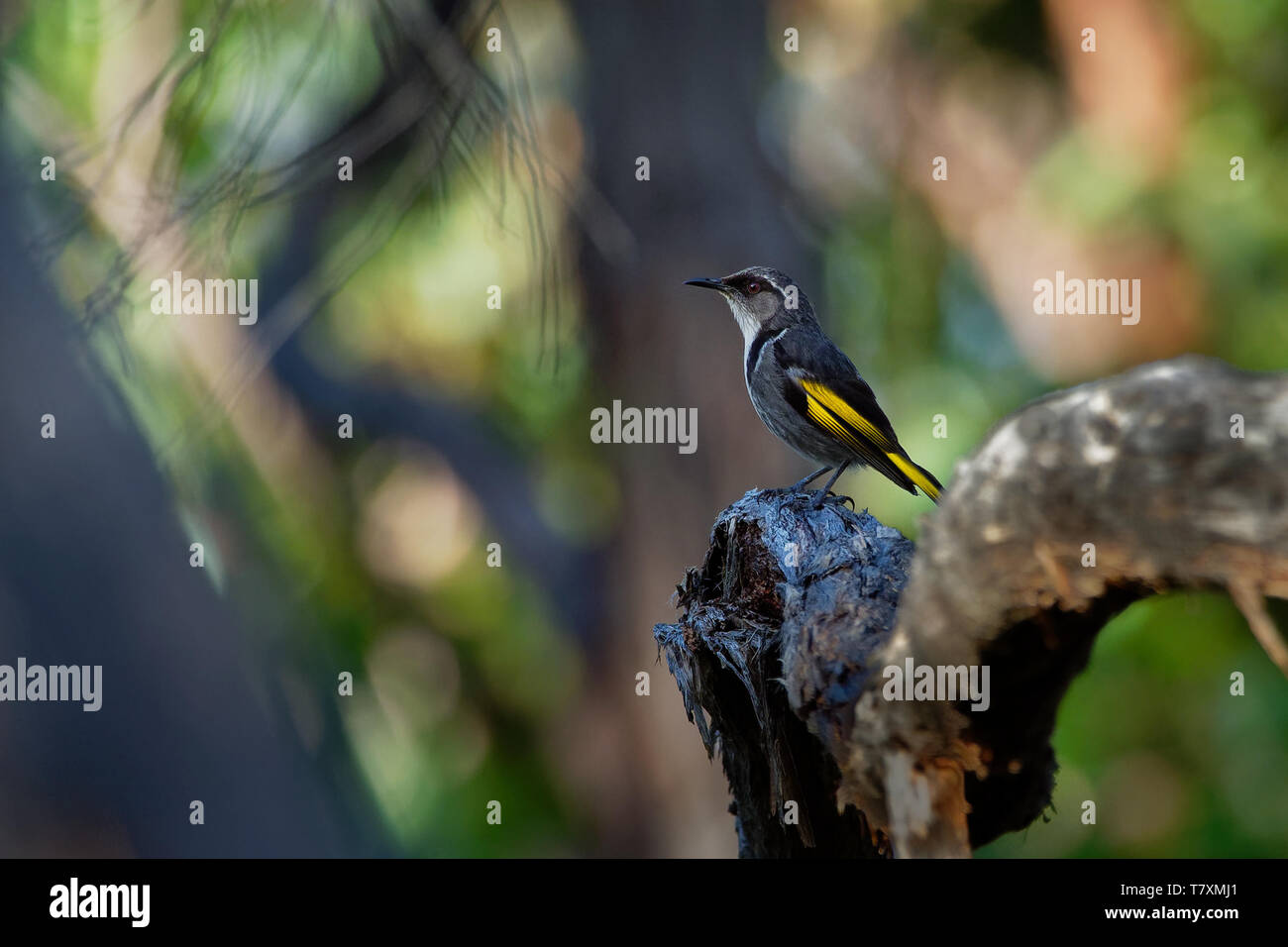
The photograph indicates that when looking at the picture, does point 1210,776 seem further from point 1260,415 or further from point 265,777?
point 1260,415

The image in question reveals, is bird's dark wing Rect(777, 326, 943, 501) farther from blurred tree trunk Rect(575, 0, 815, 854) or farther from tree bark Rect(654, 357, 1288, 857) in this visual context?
tree bark Rect(654, 357, 1288, 857)

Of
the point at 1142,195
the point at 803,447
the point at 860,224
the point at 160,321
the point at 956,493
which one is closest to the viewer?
the point at 956,493

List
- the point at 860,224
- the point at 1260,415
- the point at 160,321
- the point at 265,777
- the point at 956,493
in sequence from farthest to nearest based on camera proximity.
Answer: the point at 860,224, the point at 160,321, the point at 265,777, the point at 956,493, the point at 1260,415

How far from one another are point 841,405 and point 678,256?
190cm

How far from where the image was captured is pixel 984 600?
6.18 feet

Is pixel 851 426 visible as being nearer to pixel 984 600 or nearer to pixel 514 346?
pixel 984 600

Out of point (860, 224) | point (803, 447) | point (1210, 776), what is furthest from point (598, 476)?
point (1210, 776)

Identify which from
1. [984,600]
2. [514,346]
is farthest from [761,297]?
[984,600]

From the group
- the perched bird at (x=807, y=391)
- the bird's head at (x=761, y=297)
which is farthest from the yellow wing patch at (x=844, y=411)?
the bird's head at (x=761, y=297)

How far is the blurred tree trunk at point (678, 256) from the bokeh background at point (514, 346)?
0.02 m

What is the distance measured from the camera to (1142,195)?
7891 millimetres

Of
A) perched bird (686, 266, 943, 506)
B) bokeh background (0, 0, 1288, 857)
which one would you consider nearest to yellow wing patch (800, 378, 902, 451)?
perched bird (686, 266, 943, 506)

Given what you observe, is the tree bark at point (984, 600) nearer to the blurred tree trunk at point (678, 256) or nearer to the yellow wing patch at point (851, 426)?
the yellow wing patch at point (851, 426)

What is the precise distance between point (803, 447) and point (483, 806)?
172 inches
